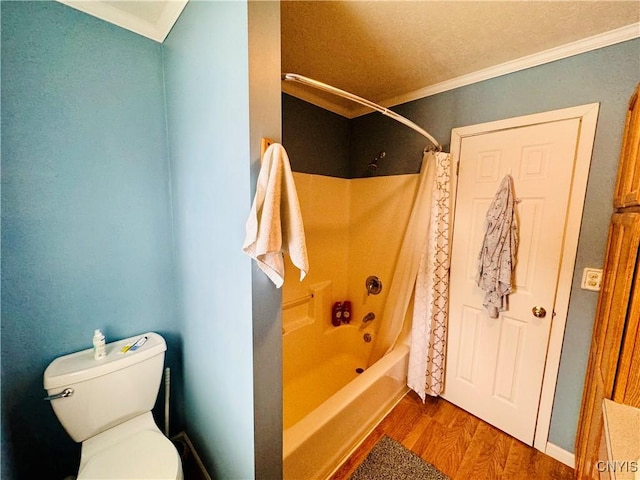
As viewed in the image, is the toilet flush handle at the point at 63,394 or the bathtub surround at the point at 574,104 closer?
the toilet flush handle at the point at 63,394

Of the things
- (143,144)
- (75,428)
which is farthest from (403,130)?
(75,428)

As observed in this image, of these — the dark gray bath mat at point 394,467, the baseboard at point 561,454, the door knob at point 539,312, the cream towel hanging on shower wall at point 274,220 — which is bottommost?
the dark gray bath mat at point 394,467

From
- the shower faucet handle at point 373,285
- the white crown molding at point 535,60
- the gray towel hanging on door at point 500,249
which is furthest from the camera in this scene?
the shower faucet handle at point 373,285

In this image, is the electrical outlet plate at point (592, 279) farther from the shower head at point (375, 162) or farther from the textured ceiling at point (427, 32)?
the shower head at point (375, 162)

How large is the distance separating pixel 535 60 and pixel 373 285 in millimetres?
1947

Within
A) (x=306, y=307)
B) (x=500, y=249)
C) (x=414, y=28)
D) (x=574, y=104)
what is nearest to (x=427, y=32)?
(x=414, y=28)

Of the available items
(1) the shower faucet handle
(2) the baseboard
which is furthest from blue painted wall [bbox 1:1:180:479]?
(2) the baseboard

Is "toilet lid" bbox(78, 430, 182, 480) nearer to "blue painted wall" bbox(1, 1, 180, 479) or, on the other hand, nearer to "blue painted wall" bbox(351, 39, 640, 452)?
"blue painted wall" bbox(1, 1, 180, 479)

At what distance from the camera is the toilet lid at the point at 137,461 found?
97cm

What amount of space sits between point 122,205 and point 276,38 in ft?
3.67

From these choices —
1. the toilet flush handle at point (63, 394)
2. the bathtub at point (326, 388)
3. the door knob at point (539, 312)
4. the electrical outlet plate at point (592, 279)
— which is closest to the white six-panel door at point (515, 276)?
the door knob at point (539, 312)

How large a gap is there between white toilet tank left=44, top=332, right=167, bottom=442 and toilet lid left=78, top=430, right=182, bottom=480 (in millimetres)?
138

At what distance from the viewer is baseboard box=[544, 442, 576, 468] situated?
1438 millimetres

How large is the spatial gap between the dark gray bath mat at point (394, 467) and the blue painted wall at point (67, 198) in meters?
1.54
